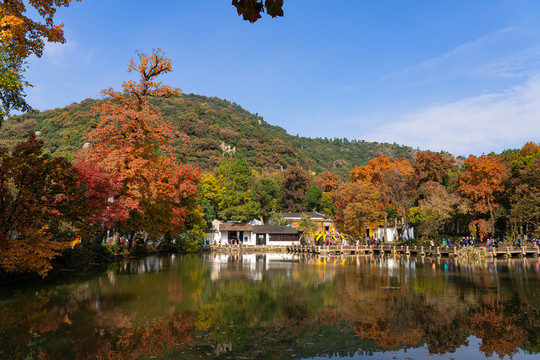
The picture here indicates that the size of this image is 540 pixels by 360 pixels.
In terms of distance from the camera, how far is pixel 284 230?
176 feet

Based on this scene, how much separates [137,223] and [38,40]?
20907 millimetres

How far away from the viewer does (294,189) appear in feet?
241

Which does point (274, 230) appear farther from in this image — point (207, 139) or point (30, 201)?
point (207, 139)

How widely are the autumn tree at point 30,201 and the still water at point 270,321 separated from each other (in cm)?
140

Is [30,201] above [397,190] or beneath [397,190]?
beneath

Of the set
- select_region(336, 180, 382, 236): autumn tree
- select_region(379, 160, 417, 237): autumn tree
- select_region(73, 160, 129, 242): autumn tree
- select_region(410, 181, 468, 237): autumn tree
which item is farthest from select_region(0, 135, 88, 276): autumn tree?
select_region(379, 160, 417, 237): autumn tree

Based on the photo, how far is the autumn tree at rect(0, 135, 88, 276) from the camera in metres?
13.6

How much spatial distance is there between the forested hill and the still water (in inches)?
2289

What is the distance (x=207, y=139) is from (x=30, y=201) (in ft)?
313

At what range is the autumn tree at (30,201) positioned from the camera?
13630 millimetres

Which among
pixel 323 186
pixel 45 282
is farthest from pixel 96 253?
pixel 323 186

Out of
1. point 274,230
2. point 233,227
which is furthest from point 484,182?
point 233,227

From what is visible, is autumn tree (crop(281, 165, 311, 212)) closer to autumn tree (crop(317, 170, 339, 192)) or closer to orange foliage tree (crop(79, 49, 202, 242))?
autumn tree (crop(317, 170, 339, 192))

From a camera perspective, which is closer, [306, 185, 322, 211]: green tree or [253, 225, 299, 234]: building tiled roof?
[253, 225, 299, 234]: building tiled roof
